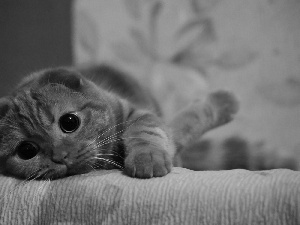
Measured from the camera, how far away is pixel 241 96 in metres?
1.67

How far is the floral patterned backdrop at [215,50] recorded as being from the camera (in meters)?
1.58

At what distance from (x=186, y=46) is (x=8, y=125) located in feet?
3.42

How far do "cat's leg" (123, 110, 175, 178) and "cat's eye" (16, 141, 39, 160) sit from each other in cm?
27

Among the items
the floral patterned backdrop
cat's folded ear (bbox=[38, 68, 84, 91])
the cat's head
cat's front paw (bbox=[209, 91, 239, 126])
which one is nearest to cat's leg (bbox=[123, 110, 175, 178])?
the cat's head

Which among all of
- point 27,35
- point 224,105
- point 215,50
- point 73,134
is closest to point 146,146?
point 73,134

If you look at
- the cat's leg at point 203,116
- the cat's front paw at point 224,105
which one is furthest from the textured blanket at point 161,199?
the cat's front paw at point 224,105

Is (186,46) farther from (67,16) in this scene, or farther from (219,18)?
(67,16)

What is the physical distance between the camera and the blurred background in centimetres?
157

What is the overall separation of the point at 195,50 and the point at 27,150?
1.06 meters

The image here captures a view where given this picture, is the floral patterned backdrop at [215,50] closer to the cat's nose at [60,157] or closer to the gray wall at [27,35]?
the gray wall at [27,35]

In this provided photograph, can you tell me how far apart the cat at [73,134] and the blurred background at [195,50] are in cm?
38

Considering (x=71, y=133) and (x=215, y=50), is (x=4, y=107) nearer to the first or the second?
(x=71, y=133)

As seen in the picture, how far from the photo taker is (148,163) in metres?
0.85

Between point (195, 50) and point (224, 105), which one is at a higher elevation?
point (195, 50)
